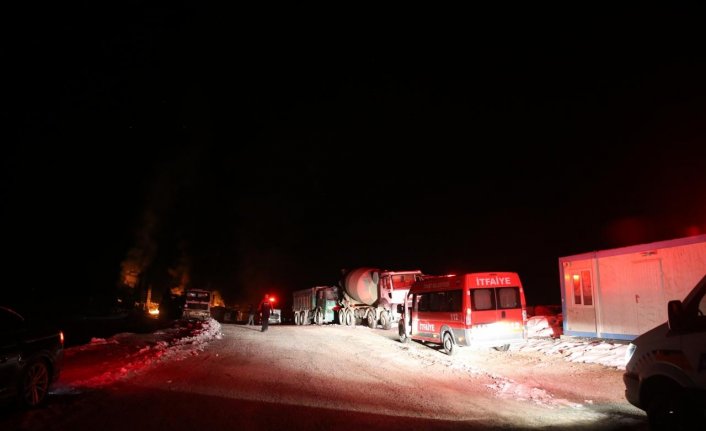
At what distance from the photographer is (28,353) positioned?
7035mm

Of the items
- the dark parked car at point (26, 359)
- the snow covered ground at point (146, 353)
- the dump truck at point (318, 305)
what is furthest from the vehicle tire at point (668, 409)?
the dump truck at point (318, 305)

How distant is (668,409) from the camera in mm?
5445

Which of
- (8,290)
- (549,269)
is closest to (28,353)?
(549,269)

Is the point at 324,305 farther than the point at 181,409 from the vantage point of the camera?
Yes

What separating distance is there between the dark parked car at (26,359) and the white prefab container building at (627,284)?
14.5 meters

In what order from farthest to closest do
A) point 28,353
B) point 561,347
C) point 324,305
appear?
point 324,305 < point 561,347 < point 28,353

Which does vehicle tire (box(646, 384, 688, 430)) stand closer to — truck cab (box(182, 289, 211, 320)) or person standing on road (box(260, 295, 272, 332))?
person standing on road (box(260, 295, 272, 332))

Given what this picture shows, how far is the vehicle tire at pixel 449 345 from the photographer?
1418 cm

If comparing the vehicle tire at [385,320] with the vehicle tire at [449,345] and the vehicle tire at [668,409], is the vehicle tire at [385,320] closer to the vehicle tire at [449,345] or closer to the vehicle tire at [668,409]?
the vehicle tire at [449,345]

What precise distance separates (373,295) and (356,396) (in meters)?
18.5

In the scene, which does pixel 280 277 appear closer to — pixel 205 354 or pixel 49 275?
pixel 49 275

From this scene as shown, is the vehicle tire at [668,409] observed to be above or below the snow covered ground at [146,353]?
above

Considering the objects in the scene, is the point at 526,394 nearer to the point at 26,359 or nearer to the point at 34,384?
the point at 34,384

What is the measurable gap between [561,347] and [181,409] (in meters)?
11.3
